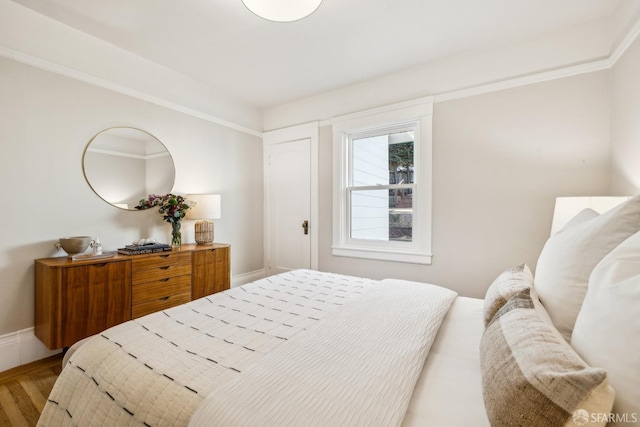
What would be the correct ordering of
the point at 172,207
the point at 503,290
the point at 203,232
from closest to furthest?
1. the point at 503,290
2. the point at 172,207
3. the point at 203,232

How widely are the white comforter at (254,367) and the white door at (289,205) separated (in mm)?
2214

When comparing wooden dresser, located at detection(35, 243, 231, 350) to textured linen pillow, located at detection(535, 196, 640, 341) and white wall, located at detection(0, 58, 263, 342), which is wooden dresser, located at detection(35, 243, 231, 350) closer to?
white wall, located at detection(0, 58, 263, 342)

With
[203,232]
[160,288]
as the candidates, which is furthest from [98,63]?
[160,288]

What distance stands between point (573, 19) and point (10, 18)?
433 cm

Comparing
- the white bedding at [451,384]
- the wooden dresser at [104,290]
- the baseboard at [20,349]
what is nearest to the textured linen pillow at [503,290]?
the white bedding at [451,384]

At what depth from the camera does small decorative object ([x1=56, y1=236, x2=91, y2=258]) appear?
2117 mm

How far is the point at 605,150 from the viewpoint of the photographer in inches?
84.9

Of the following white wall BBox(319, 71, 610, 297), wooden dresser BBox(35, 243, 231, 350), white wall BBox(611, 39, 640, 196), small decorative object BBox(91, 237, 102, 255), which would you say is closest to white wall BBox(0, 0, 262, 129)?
small decorative object BBox(91, 237, 102, 255)

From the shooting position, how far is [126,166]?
2664 millimetres

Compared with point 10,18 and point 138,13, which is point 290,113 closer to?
point 138,13

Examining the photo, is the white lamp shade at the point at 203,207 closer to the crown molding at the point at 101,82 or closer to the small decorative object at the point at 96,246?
the small decorative object at the point at 96,246

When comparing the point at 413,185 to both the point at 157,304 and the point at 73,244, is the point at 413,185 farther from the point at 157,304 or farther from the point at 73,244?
the point at 73,244

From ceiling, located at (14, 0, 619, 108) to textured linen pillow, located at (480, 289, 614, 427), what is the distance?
7.48 feet

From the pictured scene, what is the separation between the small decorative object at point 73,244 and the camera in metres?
2.12
